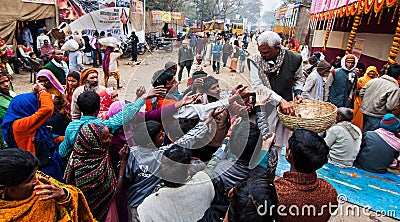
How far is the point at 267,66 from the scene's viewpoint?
2.93m

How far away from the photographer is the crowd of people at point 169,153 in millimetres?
1461

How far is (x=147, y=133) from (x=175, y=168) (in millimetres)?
608

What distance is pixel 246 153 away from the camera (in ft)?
6.79

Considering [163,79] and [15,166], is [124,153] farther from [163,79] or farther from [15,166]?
[163,79]

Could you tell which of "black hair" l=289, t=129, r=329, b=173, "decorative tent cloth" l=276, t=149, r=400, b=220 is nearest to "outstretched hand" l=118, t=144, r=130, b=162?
"black hair" l=289, t=129, r=329, b=173

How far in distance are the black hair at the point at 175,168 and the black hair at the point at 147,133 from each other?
0.44 meters

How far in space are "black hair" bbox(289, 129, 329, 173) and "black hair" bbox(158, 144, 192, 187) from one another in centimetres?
72

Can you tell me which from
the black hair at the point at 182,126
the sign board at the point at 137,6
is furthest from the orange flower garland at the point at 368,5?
the sign board at the point at 137,6

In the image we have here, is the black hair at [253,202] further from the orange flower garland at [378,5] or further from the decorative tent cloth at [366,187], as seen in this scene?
the orange flower garland at [378,5]

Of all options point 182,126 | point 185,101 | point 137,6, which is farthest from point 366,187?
point 137,6

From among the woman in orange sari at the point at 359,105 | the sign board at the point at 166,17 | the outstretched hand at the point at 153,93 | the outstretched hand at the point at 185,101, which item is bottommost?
the woman in orange sari at the point at 359,105

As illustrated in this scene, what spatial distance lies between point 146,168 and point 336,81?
4505mm

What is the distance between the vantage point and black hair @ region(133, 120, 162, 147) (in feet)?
7.36

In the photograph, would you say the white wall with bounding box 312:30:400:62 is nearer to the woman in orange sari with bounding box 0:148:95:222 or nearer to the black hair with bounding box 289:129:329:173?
the black hair with bounding box 289:129:329:173
